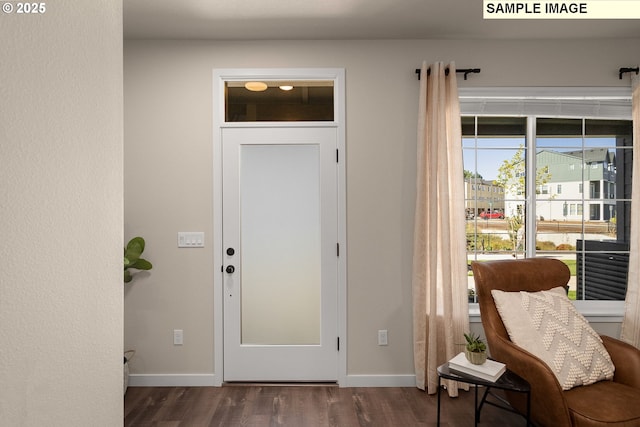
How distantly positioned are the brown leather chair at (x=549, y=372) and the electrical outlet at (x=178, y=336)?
2.24 meters

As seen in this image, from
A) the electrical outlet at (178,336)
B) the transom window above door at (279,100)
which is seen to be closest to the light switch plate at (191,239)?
the electrical outlet at (178,336)

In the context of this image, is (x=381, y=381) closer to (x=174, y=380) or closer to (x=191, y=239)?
(x=174, y=380)

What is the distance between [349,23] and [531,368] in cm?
249

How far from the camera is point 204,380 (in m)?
3.08

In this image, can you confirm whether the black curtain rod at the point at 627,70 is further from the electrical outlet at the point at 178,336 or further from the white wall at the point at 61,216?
the electrical outlet at the point at 178,336

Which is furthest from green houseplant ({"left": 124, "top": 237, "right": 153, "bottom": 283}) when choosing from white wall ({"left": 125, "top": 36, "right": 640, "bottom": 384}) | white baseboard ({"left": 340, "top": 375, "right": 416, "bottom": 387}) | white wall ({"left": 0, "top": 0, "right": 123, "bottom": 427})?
white wall ({"left": 0, "top": 0, "right": 123, "bottom": 427})

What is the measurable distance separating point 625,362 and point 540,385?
688 millimetres

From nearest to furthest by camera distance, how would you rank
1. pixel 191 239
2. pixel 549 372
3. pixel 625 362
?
1. pixel 549 372
2. pixel 625 362
3. pixel 191 239

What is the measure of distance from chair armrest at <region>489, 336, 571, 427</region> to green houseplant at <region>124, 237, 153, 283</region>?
247 cm

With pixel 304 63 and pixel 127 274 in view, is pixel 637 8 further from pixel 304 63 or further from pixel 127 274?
pixel 127 274

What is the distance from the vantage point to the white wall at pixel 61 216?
2.22 ft

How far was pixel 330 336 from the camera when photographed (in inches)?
122

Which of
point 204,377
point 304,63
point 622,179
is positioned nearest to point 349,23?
point 304,63

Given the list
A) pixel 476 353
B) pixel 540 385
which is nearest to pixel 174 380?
pixel 476 353
